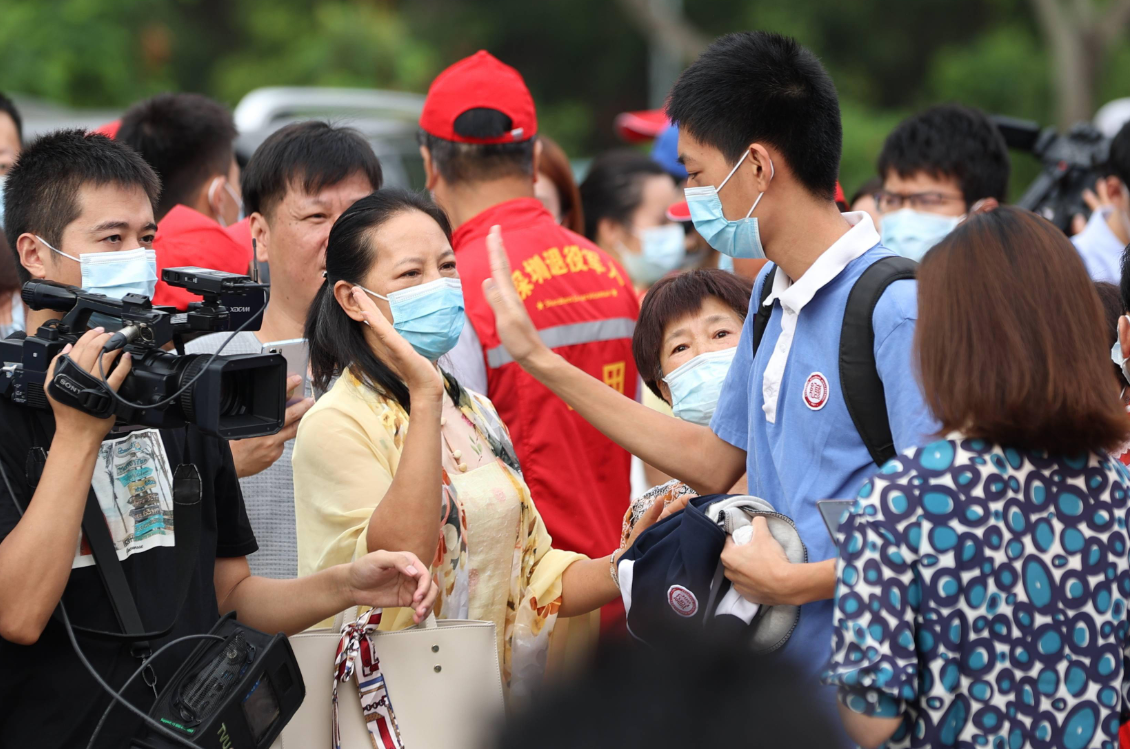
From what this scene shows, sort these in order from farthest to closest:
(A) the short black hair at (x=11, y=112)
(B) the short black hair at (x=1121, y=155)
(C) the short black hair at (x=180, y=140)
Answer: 1. (A) the short black hair at (x=11, y=112)
2. (B) the short black hair at (x=1121, y=155)
3. (C) the short black hair at (x=180, y=140)

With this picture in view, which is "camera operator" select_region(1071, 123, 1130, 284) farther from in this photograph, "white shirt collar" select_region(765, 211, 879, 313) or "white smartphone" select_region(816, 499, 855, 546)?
"white smartphone" select_region(816, 499, 855, 546)

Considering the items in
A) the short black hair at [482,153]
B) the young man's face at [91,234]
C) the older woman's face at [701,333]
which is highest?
the young man's face at [91,234]

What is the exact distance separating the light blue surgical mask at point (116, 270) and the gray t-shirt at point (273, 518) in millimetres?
589

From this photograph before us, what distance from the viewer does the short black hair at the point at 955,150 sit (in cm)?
435

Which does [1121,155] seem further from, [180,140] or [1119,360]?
[180,140]

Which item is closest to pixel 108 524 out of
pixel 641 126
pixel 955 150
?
pixel 955 150

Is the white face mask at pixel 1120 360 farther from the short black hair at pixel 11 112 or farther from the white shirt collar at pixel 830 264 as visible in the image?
the short black hair at pixel 11 112

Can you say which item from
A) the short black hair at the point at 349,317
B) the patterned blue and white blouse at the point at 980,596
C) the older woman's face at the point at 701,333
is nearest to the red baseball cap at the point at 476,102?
the short black hair at the point at 349,317

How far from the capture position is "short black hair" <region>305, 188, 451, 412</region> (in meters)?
2.69

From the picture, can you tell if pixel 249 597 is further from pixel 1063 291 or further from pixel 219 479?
pixel 1063 291

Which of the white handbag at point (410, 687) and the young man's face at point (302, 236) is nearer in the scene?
the white handbag at point (410, 687)

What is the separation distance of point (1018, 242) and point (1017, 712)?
27.5 inches

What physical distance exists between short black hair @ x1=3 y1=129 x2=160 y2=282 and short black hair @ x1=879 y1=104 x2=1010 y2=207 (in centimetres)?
289

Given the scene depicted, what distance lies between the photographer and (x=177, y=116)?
4152 millimetres
